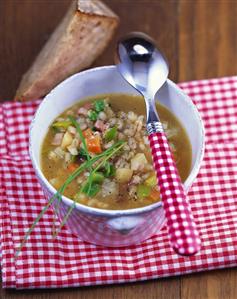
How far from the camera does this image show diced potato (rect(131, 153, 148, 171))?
2326 mm

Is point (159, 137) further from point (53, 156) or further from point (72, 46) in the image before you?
point (72, 46)

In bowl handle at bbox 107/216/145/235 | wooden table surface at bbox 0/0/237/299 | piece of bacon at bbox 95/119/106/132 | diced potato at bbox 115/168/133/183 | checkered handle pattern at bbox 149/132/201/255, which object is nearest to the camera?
checkered handle pattern at bbox 149/132/201/255

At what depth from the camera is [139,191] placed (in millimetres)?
2291

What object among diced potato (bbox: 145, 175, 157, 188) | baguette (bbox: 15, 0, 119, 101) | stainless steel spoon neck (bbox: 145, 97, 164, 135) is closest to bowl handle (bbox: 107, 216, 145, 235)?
diced potato (bbox: 145, 175, 157, 188)

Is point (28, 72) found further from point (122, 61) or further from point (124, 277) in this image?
point (124, 277)

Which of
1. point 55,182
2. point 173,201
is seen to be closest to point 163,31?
point 55,182

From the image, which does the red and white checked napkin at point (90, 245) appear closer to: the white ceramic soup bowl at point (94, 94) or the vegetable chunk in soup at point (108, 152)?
the white ceramic soup bowl at point (94, 94)

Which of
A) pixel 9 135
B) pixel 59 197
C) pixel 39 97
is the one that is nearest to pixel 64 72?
pixel 39 97

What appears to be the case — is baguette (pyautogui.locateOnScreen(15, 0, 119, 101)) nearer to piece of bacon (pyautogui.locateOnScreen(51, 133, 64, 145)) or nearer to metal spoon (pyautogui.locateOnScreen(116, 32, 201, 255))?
metal spoon (pyautogui.locateOnScreen(116, 32, 201, 255))

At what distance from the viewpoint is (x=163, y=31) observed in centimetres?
294

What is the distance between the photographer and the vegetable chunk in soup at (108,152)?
2.29 meters

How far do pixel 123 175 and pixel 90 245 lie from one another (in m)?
0.31

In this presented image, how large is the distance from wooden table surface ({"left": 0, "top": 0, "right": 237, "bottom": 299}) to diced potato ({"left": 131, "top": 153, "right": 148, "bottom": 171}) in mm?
592

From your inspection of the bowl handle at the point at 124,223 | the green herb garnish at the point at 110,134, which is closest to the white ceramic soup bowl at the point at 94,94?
the bowl handle at the point at 124,223
